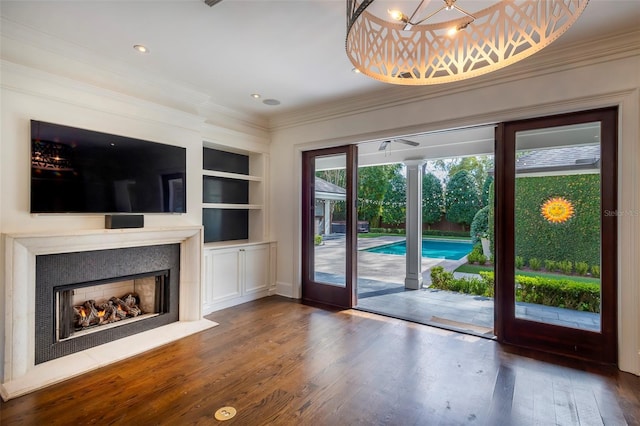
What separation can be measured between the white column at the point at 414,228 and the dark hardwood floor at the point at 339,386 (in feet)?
8.18

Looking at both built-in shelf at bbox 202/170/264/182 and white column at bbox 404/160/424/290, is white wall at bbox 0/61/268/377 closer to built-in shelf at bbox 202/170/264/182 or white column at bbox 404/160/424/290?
built-in shelf at bbox 202/170/264/182

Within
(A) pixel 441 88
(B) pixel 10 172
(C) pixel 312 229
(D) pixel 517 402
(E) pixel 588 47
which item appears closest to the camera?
(D) pixel 517 402

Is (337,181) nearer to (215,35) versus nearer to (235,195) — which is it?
(235,195)

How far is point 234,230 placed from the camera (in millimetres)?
5199

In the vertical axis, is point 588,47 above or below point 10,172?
above

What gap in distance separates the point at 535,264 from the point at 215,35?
12.6ft

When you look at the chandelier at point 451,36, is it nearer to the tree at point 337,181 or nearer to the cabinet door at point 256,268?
the tree at point 337,181

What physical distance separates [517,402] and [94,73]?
474 cm

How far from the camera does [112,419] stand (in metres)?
2.05

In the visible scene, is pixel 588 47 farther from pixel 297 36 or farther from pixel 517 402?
pixel 517 402

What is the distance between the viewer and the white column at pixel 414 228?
5.85 metres

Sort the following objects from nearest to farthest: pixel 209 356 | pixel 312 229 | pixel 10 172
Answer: pixel 10 172
pixel 209 356
pixel 312 229

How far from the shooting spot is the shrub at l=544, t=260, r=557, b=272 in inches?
123

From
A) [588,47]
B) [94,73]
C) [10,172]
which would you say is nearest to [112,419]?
[10,172]
